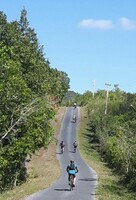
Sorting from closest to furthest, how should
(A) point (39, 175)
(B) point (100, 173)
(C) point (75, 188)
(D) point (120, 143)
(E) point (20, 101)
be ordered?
(C) point (75, 188) < (E) point (20, 101) < (A) point (39, 175) < (B) point (100, 173) < (D) point (120, 143)

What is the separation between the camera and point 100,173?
36156 millimetres

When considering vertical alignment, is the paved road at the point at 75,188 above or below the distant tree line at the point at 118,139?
below

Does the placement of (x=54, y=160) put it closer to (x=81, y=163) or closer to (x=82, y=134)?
(x=81, y=163)

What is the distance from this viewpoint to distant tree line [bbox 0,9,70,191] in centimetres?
2994

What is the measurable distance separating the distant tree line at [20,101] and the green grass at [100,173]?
5.94 meters

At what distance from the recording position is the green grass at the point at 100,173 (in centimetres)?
2295

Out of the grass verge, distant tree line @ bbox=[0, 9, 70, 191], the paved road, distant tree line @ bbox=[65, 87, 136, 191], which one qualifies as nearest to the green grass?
the paved road

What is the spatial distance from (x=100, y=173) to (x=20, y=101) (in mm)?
9776

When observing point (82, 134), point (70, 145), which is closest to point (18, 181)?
point (70, 145)

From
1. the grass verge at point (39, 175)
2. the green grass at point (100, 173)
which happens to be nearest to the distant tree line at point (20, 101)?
the grass verge at point (39, 175)

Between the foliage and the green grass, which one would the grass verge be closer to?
the green grass

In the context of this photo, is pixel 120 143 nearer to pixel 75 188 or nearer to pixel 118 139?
pixel 118 139

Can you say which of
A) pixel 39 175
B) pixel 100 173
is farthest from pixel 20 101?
pixel 100 173

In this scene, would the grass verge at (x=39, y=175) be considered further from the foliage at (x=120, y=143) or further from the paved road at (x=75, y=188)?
the foliage at (x=120, y=143)
